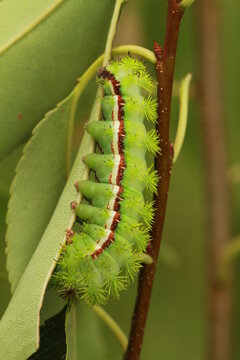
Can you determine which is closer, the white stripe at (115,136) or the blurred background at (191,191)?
the white stripe at (115,136)

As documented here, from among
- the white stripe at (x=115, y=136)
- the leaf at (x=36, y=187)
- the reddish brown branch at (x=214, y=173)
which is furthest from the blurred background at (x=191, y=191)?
the white stripe at (x=115, y=136)

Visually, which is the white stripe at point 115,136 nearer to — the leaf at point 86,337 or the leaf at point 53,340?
the leaf at point 53,340

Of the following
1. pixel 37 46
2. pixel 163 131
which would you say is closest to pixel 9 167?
pixel 37 46

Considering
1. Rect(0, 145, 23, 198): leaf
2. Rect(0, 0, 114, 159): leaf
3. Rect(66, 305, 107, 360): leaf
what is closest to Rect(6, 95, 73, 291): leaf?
Rect(0, 0, 114, 159): leaf

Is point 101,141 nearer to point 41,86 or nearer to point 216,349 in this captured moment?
point 41,86

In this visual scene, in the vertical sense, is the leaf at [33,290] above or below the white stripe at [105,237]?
below
